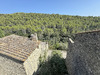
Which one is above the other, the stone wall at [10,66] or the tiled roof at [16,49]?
the tiled roof at [16,49]

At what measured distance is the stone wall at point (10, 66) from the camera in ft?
13.5

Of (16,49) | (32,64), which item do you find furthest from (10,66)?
(32,64)

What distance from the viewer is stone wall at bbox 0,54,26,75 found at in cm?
411

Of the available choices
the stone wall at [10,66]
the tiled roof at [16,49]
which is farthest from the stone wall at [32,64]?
the tiled roof at [16,49]

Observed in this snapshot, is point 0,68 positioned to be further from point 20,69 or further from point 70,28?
point 70,28

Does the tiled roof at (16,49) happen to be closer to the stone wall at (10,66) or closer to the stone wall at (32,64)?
the stone wall at (10,66)

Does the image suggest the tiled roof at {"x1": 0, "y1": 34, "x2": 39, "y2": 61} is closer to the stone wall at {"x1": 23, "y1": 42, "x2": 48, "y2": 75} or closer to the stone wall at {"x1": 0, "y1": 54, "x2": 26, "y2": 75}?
the stone wall at {"x1": 0, "y1": 54, "x2": 26, "y2": 75}

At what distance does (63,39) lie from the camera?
69.2 ft

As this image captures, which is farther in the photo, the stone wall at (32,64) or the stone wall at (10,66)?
the stone wall at (32,64)

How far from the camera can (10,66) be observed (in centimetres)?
428

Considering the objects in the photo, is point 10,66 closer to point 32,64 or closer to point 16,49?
point 16,49

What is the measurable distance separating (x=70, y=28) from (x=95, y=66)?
2191cm

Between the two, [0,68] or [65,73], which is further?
[65,73]

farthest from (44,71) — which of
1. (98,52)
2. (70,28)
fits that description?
(70,28)
